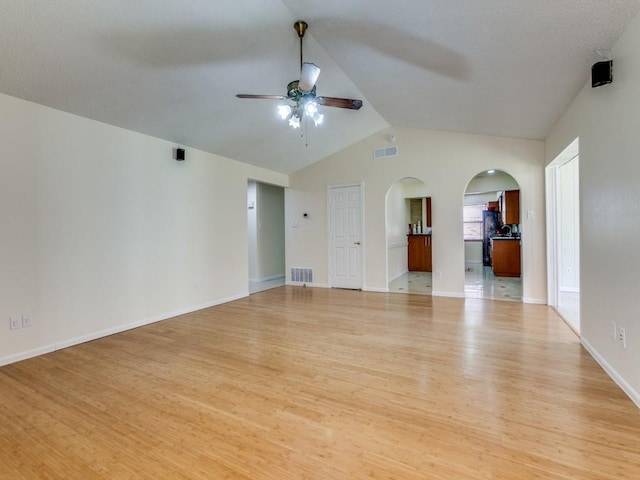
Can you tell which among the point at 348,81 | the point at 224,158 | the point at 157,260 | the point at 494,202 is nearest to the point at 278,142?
the point at 224,158

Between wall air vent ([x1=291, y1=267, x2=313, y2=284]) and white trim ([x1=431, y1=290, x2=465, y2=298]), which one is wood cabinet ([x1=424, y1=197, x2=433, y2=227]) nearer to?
white trim ([x1=431, y1=290, x2=465, y2=298])

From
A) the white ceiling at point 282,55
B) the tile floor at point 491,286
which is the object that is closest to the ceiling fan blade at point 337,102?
the white ceiling at point 282,55

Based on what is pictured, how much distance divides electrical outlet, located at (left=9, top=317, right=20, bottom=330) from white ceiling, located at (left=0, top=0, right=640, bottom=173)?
80.8 inches

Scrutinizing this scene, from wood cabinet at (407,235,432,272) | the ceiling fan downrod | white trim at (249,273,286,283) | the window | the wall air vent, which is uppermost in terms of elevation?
the ceiling fan downrod

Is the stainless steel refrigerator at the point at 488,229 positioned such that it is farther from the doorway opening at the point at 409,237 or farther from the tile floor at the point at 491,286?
the doorway opening at the point at 409,237

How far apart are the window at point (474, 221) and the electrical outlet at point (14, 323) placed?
400 inches

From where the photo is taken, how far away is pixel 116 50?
2551 millimetres

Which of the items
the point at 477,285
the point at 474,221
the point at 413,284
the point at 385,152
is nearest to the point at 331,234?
the point at 385,152

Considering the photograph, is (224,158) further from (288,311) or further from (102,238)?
(288,311)

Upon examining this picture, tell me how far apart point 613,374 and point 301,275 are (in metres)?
5.08

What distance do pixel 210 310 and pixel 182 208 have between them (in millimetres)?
1570

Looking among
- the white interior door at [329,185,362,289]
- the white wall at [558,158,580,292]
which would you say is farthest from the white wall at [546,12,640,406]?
the white interior door at [329,185,362,289]

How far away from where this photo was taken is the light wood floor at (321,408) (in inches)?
59.4

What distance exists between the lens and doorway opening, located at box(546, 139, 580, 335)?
13.1ft
